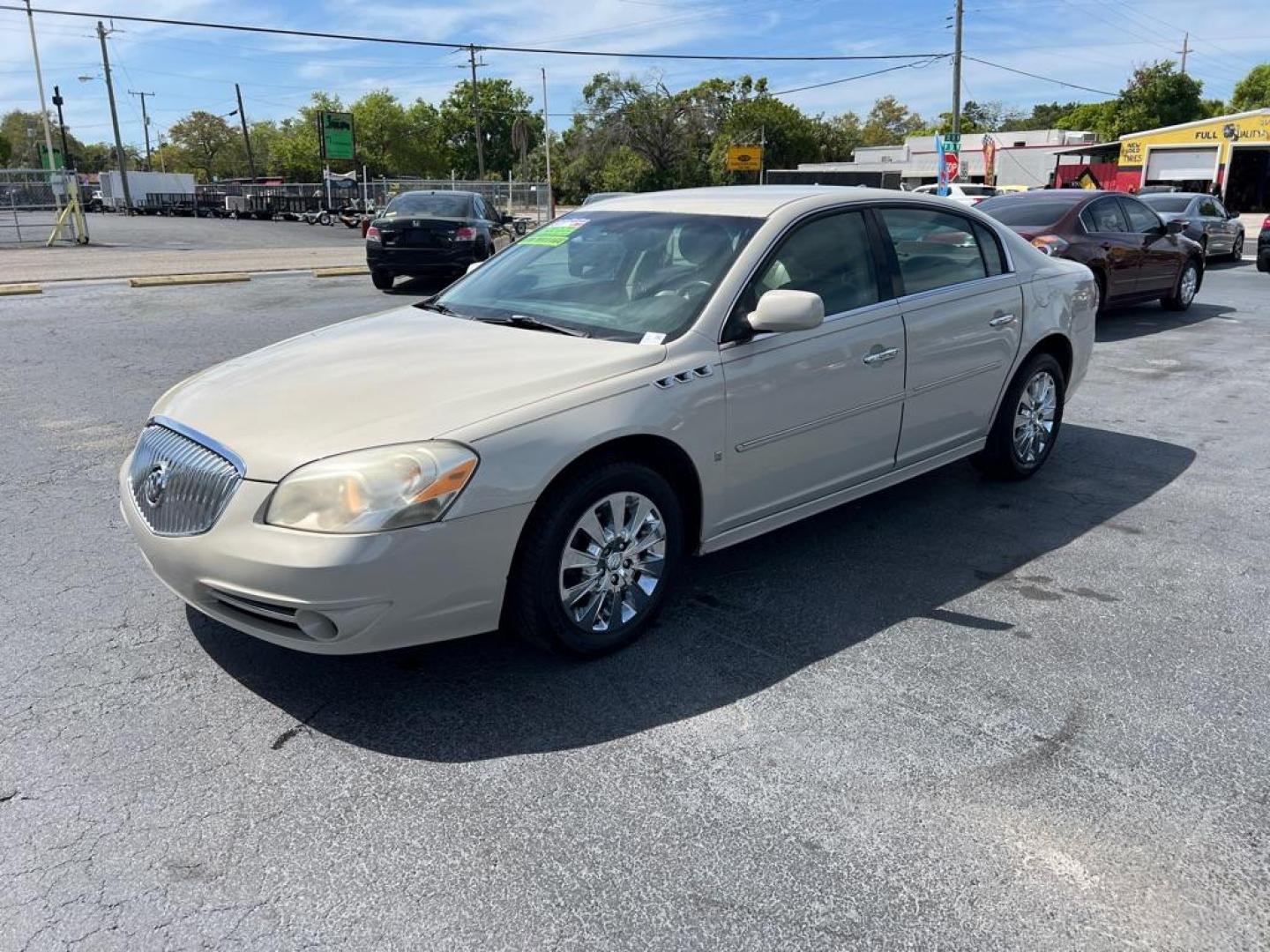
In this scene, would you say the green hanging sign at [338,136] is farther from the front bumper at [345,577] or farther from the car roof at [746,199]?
the front bumper at [345,577]

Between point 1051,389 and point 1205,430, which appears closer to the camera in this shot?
point 1051,389

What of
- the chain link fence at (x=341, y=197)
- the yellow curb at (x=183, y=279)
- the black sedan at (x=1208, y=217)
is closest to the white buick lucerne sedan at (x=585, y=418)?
the yellow curb at (x=183, y=279)

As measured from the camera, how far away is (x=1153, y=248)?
11.5 meters

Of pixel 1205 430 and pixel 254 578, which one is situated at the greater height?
pixel 254 578

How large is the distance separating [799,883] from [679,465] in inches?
64.3

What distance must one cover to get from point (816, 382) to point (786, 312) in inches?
19.0

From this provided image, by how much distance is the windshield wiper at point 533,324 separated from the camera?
388 cm

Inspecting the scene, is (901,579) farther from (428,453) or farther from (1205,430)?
(1205,430)

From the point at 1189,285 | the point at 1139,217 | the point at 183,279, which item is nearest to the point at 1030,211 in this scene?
the point at 1139,217

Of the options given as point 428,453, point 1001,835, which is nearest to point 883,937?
point 1001,835

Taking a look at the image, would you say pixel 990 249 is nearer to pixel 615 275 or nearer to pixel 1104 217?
pixel 615 275

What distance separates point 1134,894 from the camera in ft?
7.93

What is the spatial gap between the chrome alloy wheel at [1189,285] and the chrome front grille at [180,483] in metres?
12.5

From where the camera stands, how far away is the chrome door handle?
4277 millimetres
